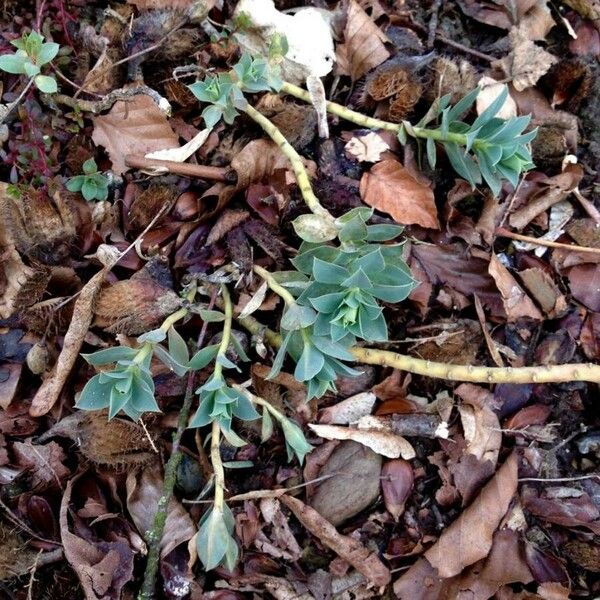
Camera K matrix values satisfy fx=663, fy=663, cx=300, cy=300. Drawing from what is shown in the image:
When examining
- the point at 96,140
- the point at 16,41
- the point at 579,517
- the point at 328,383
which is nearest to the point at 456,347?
the point at 328,383

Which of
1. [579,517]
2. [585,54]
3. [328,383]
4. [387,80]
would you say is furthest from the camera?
[585,54]

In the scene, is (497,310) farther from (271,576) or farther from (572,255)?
(271,576)

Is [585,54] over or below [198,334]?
over

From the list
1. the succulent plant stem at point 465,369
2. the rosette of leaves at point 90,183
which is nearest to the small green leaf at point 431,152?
the succulent plant stem at point 465,369

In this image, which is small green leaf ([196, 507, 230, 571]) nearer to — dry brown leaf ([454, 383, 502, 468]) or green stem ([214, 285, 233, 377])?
green stem ([214, 285, 233, 377])

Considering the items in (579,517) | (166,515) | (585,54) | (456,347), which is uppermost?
(585,54)

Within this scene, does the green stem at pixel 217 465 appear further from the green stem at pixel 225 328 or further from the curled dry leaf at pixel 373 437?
the curled dry leaf at pixel 373 437
